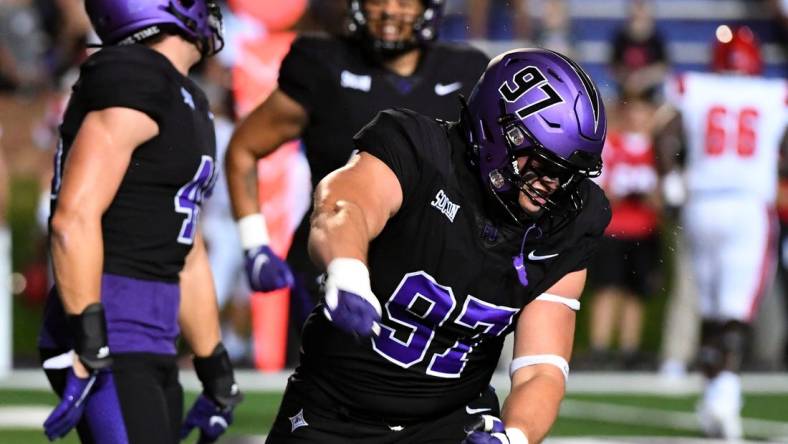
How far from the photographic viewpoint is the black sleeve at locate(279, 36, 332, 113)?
17.4ft

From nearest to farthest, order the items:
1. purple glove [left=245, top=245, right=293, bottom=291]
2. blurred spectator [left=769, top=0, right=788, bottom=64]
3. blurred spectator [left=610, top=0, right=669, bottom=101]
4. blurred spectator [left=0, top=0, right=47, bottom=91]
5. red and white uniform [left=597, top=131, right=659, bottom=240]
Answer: purple glove [left=245, top=245, right=293, bottom=291]
red and white uniform [left=597, top=131, right=659, bottom=240]
blurred spectator [left=610, top=0, right=669, bottom=101]
blurred spectator [left=0, top=0, right=47, bottom=91]
blurred spectator [left=769, top=0, right=788, bottom=64]

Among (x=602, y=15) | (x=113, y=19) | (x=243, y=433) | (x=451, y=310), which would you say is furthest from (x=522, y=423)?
(x=602, y=15)

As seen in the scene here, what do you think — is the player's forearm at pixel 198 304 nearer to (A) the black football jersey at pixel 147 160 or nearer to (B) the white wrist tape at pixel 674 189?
(A) the black football jersey at pixel 147 160

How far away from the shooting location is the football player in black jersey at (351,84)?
5.18m

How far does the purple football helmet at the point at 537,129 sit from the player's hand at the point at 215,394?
4.18 feet

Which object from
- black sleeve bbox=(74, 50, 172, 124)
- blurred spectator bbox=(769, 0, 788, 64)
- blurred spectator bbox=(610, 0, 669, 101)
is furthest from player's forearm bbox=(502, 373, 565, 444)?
blurred spectator bbox=(769, 0, 788, 64)

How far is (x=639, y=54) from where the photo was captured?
1329 cm

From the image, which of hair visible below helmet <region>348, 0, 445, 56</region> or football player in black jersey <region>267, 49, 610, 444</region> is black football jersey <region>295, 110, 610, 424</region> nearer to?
football player in black jersey <region>267, 49, 610, 444</region>

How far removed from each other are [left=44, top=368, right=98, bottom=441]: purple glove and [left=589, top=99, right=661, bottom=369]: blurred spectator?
24.9 ft

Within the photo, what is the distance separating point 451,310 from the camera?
12.0 feet

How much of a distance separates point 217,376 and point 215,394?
0.17 ft

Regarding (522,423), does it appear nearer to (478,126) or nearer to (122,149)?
(478,126)

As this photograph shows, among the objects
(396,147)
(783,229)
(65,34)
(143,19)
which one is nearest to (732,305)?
(783,229)

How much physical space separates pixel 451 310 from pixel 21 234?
27.6ft
